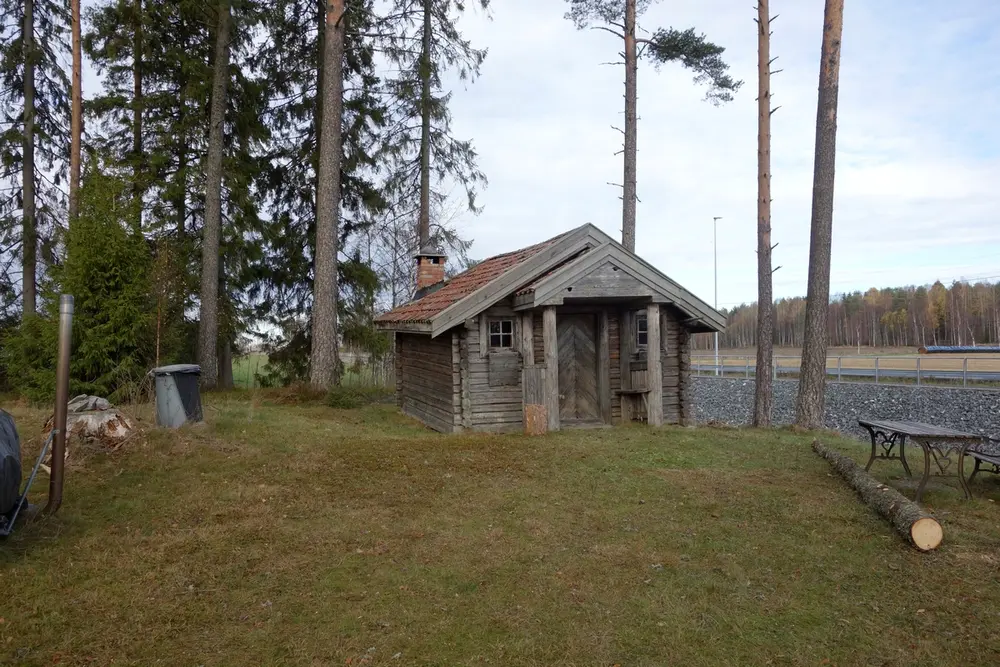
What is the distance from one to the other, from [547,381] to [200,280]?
39.9 ft

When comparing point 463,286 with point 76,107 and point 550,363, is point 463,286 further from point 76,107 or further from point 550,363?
point 76,107

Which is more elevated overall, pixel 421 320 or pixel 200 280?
pixel 200 280

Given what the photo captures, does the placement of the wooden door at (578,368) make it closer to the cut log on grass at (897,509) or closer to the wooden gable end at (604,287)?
the wooden gable end at (604,287)

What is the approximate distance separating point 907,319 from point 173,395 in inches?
2473

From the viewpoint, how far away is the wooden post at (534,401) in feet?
39.5

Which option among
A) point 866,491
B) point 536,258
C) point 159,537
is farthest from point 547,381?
point 159,537

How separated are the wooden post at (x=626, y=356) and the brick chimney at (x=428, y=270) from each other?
556 cm

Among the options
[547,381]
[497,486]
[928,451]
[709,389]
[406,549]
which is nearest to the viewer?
[406,549]

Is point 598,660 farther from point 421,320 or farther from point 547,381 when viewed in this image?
point 421,320

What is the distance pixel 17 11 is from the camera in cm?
1889

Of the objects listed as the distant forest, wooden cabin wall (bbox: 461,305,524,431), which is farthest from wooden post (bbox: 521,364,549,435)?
the distant forest

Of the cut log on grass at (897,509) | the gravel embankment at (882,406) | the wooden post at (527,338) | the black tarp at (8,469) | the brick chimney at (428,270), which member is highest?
the brick chimney at (428,270)

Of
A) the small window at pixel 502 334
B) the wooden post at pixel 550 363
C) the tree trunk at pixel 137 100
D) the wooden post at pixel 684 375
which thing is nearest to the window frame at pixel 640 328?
the wooden post at pixel 684 375

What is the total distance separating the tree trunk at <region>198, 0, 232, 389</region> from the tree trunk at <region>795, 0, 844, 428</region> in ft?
51.6
